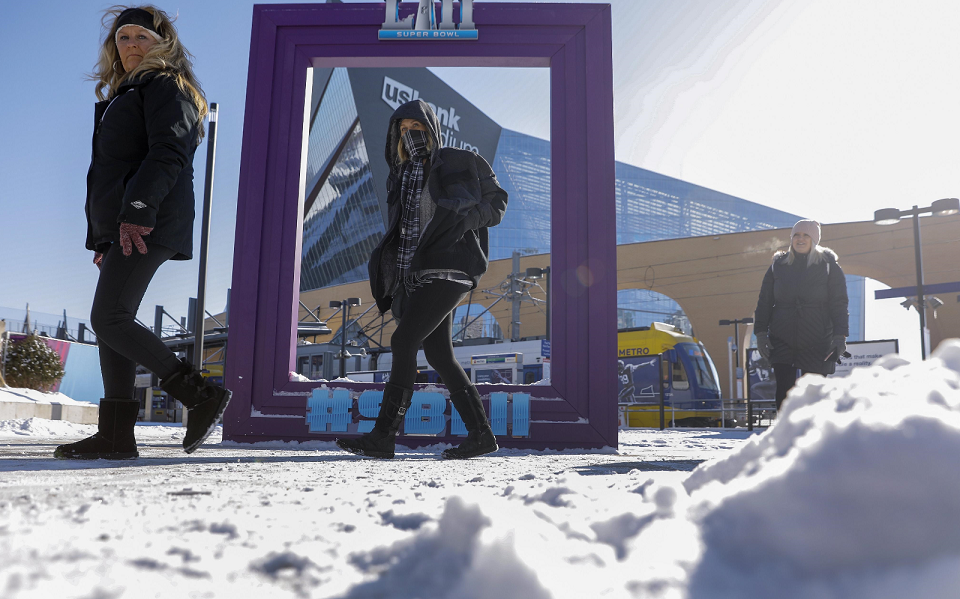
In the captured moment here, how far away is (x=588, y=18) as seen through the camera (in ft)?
15.7

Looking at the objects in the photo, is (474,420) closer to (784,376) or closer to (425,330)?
(425,330)

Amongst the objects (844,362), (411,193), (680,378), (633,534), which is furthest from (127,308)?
(680,378)

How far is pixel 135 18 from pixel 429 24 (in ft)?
7.58

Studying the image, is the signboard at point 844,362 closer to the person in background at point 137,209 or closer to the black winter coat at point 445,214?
the black winter coat at point 445,214

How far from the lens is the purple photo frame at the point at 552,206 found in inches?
171

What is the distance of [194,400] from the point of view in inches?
110

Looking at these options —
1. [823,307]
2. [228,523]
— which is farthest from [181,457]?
[823,307]

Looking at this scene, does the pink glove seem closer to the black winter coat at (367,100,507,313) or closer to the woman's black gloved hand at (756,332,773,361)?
the black winter coat at (367,100,507,313)

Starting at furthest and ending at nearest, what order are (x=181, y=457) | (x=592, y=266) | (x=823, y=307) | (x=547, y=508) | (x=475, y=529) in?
(x=592, y=266), (x=823, y=307), (x=181, y=457), (x=547, y=508), (x=475, y=529)

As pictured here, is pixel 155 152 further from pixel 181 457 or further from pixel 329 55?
pixel 329 55

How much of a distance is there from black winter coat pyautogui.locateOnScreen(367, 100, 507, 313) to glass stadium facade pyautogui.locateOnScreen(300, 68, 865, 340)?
4.07m

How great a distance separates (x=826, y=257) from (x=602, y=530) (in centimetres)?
397

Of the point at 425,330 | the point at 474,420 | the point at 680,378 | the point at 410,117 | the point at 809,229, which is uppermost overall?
the point at 410,117

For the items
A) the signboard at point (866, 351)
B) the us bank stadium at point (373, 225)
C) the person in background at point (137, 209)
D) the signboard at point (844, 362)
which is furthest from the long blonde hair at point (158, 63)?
the signboard at point (866, 351)
